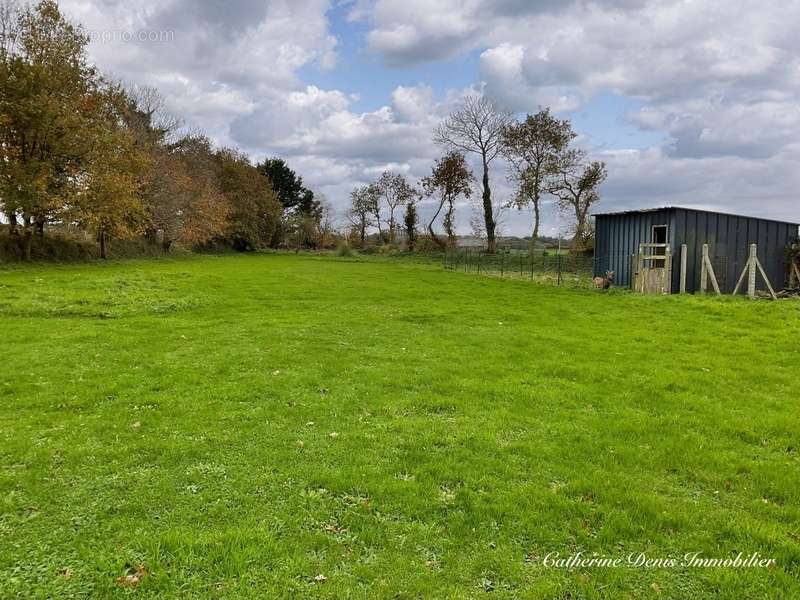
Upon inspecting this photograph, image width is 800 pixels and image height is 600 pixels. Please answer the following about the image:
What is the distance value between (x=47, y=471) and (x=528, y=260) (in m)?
33.6

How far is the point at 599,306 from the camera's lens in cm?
1675

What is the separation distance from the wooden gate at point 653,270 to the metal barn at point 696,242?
4 cm

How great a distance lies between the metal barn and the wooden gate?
0.14 feet

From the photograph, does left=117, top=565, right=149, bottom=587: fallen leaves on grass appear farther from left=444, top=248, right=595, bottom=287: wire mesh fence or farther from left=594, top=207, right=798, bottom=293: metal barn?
left=444, top=248, right=595, bottom=287: wire mesh fence

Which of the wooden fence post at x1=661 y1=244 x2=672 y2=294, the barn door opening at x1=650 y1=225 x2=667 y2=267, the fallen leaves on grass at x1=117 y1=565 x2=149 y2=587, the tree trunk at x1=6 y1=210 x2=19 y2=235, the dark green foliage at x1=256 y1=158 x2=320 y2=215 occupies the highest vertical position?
the dark green foliage at x1=256 y1=158 x2=320 y2=215

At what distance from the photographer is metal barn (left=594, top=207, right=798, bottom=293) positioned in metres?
20.6

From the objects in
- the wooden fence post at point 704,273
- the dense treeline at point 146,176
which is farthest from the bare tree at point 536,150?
the wooden fence post at point 704,273

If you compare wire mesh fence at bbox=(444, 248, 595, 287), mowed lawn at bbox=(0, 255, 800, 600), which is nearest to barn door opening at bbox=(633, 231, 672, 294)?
wire mesh fence at bbox=(444, 248, 595, 287)

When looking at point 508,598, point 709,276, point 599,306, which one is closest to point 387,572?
point 508,598

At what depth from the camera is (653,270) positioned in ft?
67.9

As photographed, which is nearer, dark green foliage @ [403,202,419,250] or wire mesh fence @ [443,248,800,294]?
wire mesh fence @ [443,248,800,294]

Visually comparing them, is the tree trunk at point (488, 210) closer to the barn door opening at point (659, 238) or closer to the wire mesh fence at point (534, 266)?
the wire mesh fence at point (534, 266)

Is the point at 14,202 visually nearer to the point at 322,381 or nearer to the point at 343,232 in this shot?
the point at 322,381

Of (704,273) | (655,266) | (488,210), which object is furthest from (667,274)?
(488,210)
